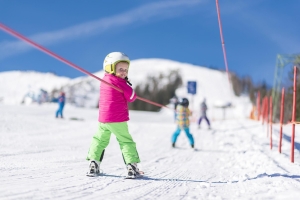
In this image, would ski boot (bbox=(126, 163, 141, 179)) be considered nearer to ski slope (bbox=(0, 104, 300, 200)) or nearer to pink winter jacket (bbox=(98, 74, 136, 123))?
ski slope (bbox=(0, 104, 300, 200))

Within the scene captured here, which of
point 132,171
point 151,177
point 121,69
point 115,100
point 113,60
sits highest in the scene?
point 113,60

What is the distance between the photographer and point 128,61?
4.83 meters

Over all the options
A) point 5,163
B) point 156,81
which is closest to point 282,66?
point 5,163

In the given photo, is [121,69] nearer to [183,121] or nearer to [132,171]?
[132,171]

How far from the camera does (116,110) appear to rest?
4746 mm

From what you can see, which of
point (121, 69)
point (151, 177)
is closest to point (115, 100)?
A: point (121, 69)

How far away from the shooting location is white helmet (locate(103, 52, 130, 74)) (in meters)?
4.70

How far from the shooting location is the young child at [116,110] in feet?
15.5

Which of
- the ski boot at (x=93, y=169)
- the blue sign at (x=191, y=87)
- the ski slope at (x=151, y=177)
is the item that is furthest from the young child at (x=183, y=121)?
the blue sign at (x=191, y=87)

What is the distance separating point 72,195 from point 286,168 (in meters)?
3.70

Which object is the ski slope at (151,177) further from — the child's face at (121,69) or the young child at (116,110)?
the child's face at (121,69)

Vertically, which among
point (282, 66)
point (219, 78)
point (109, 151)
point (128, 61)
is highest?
point (219, 78)

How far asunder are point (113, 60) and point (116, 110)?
658mm

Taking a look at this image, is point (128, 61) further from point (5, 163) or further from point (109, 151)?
point (109, 151)
